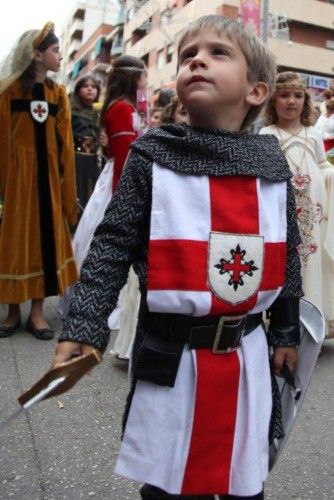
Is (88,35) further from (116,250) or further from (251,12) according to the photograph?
(116,250)

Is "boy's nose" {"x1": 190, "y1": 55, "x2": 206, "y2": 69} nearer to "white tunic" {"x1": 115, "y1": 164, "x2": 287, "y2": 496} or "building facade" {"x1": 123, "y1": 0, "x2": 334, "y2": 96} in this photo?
"white tunic" {"x1": 115, "y1": 164, "x2": 287, "y2": 496}

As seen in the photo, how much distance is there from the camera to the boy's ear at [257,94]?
1.53 meters

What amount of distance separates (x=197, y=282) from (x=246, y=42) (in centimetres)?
63

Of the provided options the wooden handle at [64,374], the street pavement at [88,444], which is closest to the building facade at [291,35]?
the street pavement at [88,444]

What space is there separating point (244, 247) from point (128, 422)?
1.64 feet

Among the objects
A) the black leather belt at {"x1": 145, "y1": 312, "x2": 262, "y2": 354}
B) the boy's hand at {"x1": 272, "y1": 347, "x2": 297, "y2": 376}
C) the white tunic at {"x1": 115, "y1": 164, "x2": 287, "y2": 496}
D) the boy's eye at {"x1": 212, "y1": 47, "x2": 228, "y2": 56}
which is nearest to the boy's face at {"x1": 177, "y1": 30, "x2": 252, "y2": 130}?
the boy's eye at {"x1": 212, "y1": 47, "x2": 228, "y2": 56}

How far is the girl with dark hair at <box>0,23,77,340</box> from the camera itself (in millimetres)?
3564

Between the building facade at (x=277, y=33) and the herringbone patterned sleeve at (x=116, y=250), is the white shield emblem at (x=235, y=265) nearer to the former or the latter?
the herringbone patterned sleeve at (x=116, y=250)

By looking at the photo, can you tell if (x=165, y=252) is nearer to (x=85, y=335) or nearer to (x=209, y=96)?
(x=85, y=335)

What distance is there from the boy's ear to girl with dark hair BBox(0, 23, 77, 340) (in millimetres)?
2345

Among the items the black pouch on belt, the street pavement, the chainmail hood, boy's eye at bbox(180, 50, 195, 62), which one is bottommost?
the street pavement

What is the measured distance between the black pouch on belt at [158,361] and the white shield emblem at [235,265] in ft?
0.56

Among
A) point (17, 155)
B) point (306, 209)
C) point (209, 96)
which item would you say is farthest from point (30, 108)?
point (209, 96)

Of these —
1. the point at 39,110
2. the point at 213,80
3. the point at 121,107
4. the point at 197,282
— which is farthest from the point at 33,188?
the point at 197,282
